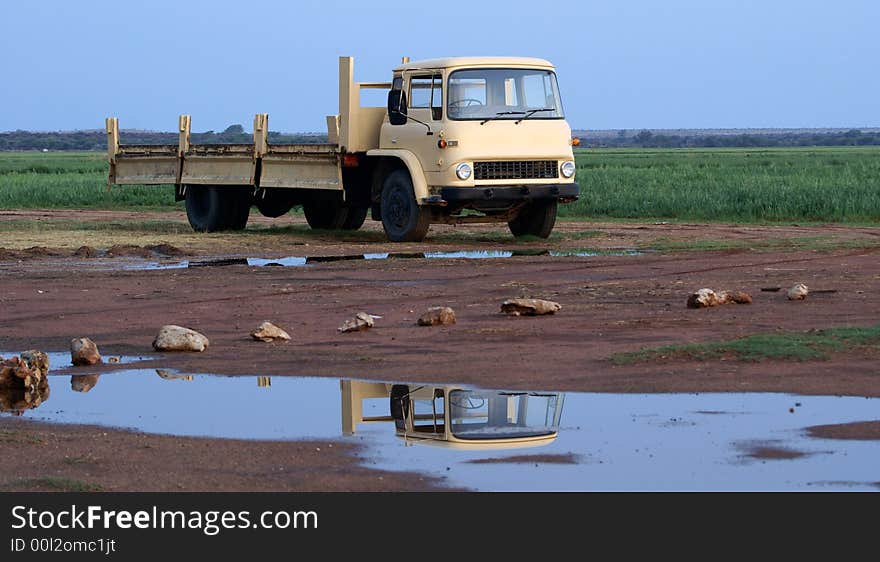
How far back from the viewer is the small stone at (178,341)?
12000mm

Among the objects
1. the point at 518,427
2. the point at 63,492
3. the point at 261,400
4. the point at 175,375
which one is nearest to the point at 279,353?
the point at 175,375

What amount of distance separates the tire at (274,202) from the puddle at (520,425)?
51.6ft

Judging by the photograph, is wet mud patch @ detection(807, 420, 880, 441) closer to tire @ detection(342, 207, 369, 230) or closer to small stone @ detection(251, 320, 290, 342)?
small stone @ detection(251, 320, 290, 342)

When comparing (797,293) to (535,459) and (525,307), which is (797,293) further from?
(535,459)

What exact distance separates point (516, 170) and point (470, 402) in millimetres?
13271

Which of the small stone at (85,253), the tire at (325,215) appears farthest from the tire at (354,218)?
the small stone at (85,253)

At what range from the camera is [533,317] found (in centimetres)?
1370

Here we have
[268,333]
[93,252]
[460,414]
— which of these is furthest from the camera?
[93,252]

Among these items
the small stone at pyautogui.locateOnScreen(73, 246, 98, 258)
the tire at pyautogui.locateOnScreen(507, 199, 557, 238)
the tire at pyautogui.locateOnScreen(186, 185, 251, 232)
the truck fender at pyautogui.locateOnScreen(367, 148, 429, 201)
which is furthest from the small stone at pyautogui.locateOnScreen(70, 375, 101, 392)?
the tire at pyautogui.locateOnScreen(186, 185, 251, 232)

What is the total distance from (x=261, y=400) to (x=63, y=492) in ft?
9.22

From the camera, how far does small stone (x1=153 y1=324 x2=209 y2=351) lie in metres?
12.0

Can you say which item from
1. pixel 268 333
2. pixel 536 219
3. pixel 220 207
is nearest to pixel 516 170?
pixel 536 219

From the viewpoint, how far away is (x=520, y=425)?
893cm
